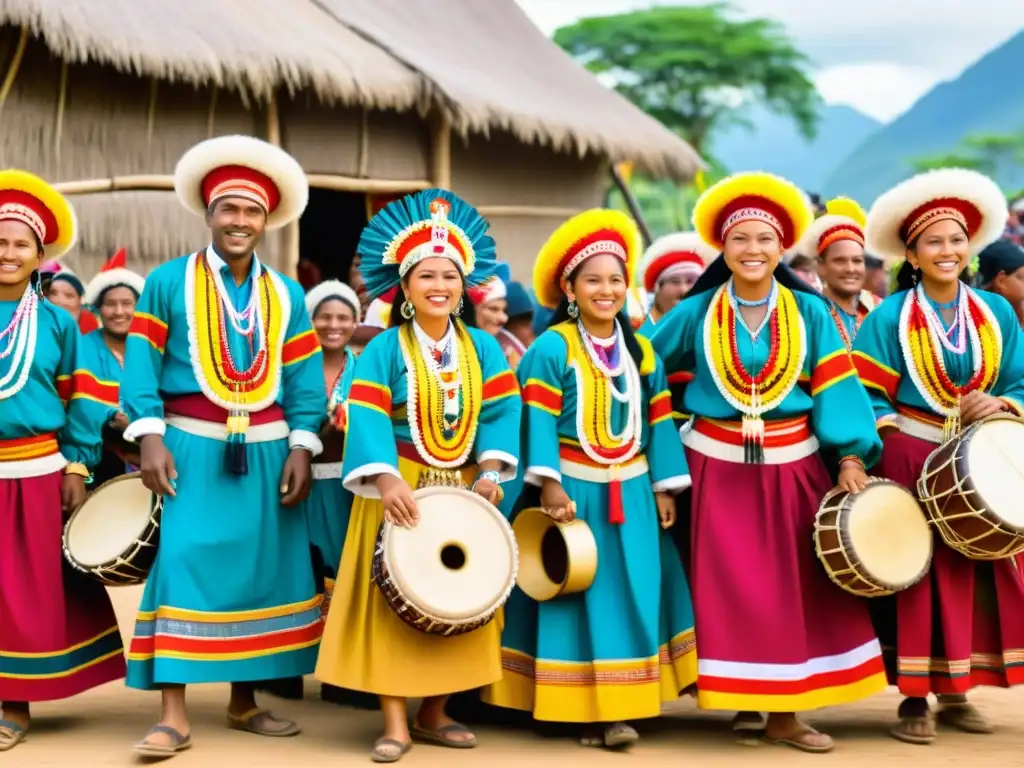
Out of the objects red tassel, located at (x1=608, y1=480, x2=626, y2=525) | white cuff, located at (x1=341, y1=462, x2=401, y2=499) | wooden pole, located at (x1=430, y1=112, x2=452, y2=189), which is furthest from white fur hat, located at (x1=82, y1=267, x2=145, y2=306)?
wooden pole, located at (x1=430, y1=112, x2=452, y2=189)

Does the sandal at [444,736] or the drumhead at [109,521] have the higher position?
the drumhead at [109,521]

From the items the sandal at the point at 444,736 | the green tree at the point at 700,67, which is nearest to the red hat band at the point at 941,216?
the sandal at the point at 444,736

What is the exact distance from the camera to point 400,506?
520 cm

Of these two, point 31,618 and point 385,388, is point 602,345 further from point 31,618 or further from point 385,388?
point 31,618

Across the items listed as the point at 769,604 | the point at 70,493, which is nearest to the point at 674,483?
the point at 769,604

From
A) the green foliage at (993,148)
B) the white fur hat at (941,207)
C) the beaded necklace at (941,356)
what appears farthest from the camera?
the green foliage at (993,148)

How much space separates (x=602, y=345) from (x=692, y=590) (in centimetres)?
101

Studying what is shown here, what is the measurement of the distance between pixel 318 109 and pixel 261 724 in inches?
301

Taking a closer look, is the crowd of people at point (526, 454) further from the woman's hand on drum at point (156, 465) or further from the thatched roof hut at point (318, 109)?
the thatched roof hut at point (318, 109)

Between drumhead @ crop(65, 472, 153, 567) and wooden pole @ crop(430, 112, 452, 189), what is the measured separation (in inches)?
308

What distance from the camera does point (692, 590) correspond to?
5680mm

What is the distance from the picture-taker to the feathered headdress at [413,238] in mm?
5547

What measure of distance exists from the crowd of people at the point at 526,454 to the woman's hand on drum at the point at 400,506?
0.18 feet

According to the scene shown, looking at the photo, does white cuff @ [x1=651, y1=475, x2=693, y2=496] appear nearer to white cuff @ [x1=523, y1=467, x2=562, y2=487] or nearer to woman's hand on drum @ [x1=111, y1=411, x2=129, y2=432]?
white cuff @ [x1=523, y1=467, x2=562, y2=487]
